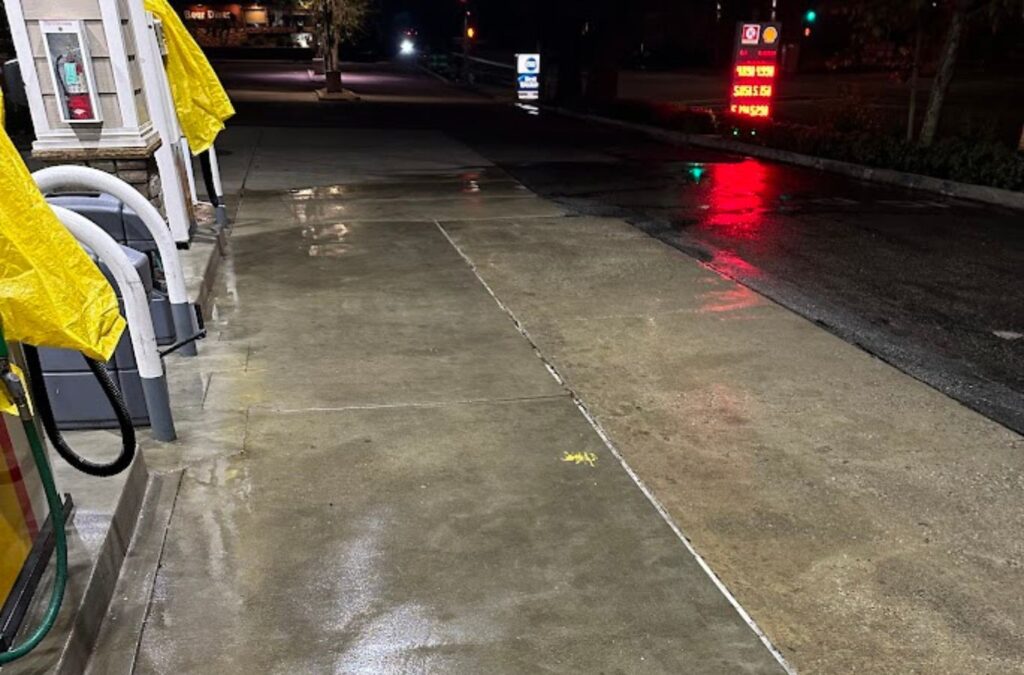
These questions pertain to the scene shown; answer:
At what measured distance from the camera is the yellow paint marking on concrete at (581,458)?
4.14 m

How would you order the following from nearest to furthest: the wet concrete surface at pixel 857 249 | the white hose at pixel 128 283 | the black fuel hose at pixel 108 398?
the black fuel hose at pixel 108 398, the white hose at pixel 128 283, the wet concrete surface at pixel 857 249

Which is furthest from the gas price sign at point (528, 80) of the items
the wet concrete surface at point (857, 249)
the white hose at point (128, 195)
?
the white hose at point (128, 195)

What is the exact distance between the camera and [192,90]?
26.8 ft

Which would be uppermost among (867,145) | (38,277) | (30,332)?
(38,277)

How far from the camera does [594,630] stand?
295 cm

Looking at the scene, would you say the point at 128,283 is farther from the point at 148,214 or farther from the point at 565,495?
the point at 565,495

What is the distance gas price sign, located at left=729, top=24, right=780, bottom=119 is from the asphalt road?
2.36 metres

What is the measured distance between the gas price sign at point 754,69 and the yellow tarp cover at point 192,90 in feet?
46.1

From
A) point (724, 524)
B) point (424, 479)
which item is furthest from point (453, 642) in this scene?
point (724, 524)

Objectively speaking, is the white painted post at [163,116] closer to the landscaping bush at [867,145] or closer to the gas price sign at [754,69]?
the landscaping bush at [867,145]

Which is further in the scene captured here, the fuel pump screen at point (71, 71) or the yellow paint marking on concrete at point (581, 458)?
the fuel pump screen at point (71, 71)

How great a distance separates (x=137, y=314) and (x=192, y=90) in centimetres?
513

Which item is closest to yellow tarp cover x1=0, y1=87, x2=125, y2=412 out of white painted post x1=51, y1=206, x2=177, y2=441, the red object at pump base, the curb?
white painted post x1=51, y1=206, x2=177, y2=441

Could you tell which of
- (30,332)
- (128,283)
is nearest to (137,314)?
(128,283)
